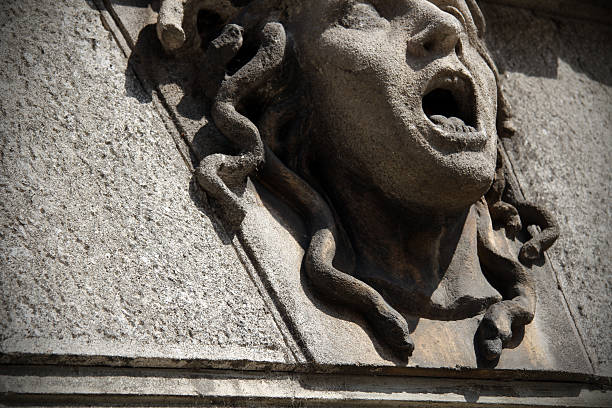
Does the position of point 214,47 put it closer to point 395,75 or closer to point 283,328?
point 395,75

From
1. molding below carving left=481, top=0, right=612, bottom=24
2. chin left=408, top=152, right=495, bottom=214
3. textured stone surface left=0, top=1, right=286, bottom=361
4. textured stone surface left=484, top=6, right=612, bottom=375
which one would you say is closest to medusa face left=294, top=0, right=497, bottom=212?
chin left=408, top=152, right=495, bottom=214

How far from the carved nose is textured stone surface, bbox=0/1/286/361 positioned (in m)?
0.69

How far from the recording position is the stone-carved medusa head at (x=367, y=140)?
6.57 feet

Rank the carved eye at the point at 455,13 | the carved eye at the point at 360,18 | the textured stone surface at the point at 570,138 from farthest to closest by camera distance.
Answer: the textured stone surface at the point at 570,138 < the carved eye at the point at 455,13 < the carved eye at the point at 360,18

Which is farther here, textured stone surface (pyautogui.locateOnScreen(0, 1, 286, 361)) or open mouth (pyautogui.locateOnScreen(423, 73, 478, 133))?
open mouth (pyautogui.locateOnScreen(423, 73, 478, 133))

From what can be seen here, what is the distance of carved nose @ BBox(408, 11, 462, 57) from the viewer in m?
2.09

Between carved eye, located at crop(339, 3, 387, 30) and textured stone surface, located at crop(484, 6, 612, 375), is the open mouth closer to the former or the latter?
carved eye, located at crop(339, 3, 387, 30)

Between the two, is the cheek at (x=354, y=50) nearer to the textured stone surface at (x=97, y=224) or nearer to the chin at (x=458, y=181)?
the chin at (x=458, y=181)

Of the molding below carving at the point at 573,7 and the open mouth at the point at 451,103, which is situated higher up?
the open mouth at the point at 451,103

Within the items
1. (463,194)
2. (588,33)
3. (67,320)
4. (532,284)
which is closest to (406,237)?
(463,194)

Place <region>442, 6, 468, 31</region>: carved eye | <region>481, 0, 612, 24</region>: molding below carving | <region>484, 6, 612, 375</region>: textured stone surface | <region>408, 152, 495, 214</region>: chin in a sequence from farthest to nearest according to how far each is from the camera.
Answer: <region>481, 0, 612, 24</region>: molding below carving, <region>484, 6, 612, 375</region>: textured stone surface, <region>442, 6, 468, 31</region>: carved eye, <region>408, 152, 495, 214</region>: chin

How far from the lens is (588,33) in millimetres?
3213

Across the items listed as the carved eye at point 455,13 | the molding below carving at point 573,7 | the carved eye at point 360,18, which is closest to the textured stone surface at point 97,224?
the carved eye at point 360,18

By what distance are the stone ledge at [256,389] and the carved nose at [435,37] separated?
33.6 inches
